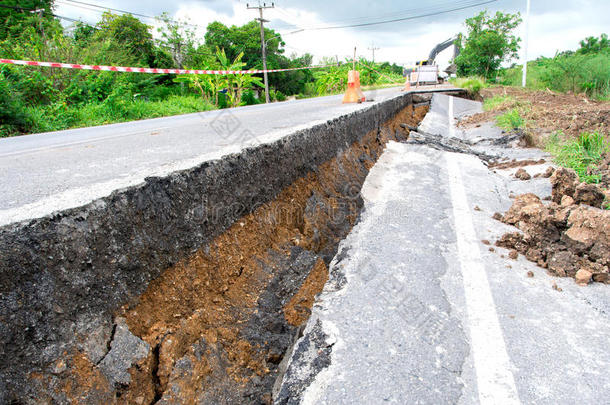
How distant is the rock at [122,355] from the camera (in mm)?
1595

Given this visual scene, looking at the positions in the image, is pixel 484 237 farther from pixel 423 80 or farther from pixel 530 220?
pixel 423 80

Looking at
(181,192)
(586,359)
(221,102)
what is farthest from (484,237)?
(221,102)

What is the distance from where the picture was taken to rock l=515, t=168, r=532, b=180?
5.76 metres

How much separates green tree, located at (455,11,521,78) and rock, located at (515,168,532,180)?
1511 inches

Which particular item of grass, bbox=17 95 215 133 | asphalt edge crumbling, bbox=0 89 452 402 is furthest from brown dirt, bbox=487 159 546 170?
grass, bbox=17 95 215 133

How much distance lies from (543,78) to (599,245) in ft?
73.8

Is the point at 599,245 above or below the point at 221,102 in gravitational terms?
below

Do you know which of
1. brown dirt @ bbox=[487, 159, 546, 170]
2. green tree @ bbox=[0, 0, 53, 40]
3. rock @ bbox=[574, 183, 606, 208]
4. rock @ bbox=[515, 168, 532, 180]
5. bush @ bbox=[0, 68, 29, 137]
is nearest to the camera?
rock @ bbox=[574, 183, 606, 208]

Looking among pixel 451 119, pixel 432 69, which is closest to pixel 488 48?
pixel 432 69

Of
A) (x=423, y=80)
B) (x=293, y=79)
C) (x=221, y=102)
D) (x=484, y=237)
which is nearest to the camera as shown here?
(x=484, y=237)

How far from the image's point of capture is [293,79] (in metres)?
51.6

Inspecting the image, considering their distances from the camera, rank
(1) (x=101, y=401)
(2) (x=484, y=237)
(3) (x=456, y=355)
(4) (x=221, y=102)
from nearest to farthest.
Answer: (1) (x=101, y=401) < (3) (x=456, y=355) < (2) (x=484, y=237) < (4) (x=221, y=102)

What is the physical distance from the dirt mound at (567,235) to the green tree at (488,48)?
132ft

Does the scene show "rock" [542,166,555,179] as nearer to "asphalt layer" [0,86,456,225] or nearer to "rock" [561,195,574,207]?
"rock" [561,195,574,207]
